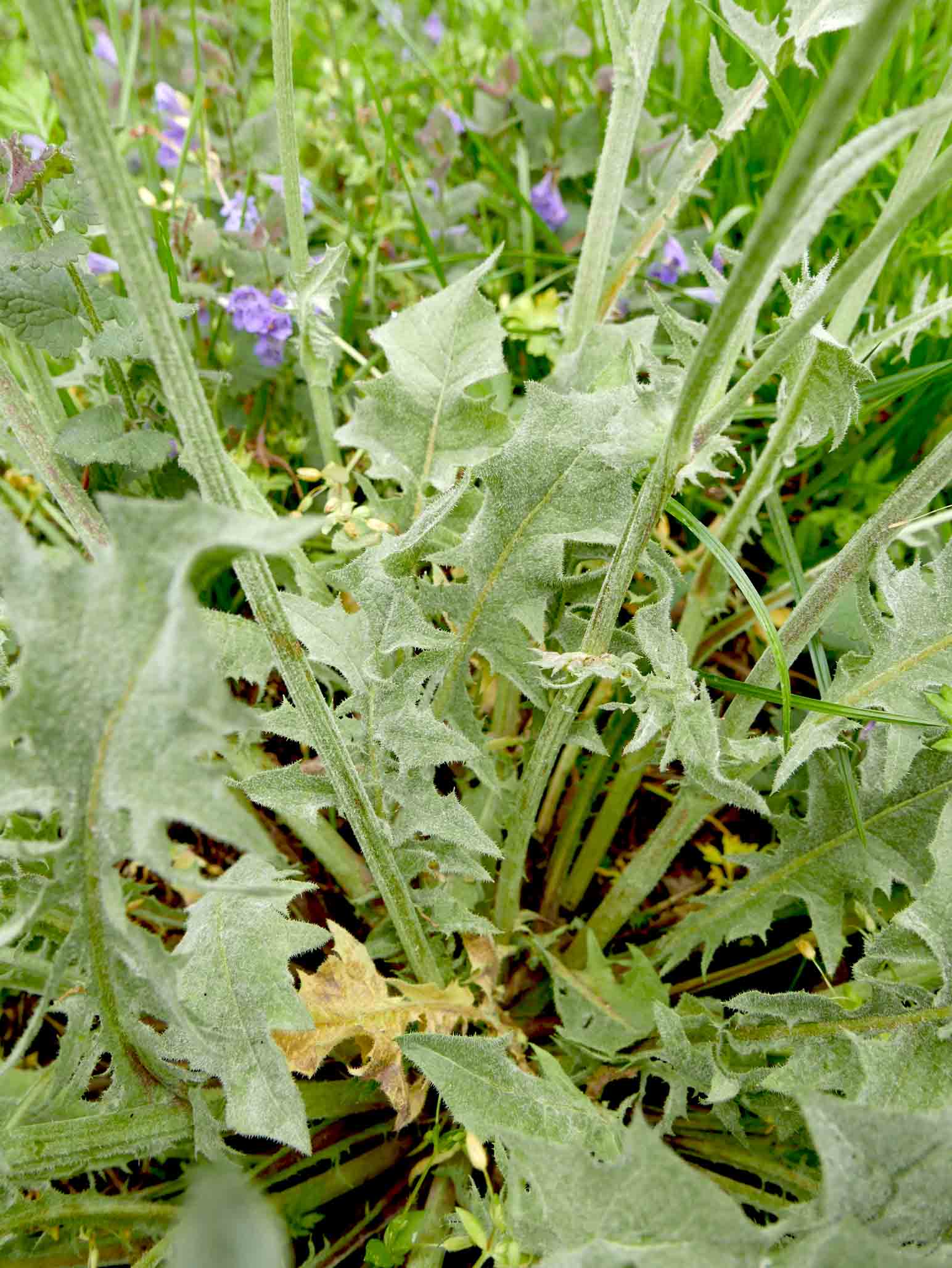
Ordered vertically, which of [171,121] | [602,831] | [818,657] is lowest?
[602,831]

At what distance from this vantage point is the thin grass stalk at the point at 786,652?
76cm

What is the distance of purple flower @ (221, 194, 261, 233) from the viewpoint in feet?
4.42

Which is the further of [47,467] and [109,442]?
[109,442]

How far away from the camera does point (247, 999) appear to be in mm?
768

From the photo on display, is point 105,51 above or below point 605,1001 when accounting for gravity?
above

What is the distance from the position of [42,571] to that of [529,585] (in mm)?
485

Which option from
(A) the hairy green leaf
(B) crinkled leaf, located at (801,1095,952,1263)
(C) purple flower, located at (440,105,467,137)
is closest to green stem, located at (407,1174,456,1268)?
(B) crinkled leaf, located at (801,1095,952,1263)

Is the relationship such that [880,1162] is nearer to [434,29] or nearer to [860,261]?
[860,261]

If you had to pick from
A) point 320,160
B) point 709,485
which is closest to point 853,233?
point 709,485

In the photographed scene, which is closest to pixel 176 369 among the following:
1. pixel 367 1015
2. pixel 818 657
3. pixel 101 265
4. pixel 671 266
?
pixel 367 1015

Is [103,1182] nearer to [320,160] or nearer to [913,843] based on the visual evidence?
[913,843]

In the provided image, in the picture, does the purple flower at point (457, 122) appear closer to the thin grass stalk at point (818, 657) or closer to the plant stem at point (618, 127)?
the plant stem at point (618, 127)

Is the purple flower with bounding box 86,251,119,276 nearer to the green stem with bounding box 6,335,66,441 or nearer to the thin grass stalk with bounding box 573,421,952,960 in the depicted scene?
the green stem with bounding box 6,335,66,441

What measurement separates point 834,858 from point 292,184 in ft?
2.55
